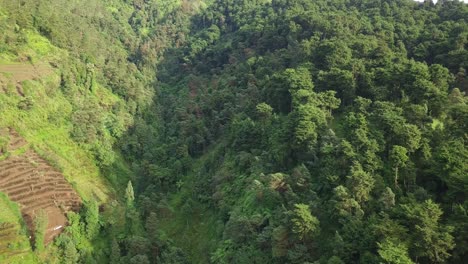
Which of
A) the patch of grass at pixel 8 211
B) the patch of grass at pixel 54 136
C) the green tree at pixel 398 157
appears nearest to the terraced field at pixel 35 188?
the patch of grass at pixel 8 211

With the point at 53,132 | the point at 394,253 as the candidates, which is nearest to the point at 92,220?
the point at 53,132

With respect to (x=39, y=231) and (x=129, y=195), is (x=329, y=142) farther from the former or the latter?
(x=39, y=231)

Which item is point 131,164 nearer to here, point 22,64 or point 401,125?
point 22,64

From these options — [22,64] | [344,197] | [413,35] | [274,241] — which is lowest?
[274,241]

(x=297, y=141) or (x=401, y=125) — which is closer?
(x=401, y=125)

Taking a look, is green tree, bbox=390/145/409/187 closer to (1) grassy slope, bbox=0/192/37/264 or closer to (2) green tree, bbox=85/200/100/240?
(2) green tree, bbox=85/200/100/240

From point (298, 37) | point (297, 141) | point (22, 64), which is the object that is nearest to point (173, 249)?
point (297, 141)

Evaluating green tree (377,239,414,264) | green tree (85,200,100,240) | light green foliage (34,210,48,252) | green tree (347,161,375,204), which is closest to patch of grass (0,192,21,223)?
light green foliage (34,210,48,252)

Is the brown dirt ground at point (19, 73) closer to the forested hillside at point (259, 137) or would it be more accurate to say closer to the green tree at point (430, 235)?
the forested hillside at point (259, 137)

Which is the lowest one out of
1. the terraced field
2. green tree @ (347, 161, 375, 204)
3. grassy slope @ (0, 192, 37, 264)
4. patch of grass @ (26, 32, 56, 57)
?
grassy slope @ (0, 192, 37, 264)
